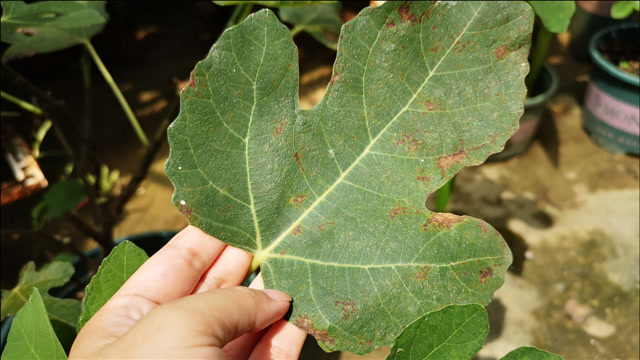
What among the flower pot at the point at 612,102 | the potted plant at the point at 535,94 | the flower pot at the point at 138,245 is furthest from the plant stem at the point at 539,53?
the flower pot at the point at 138,245

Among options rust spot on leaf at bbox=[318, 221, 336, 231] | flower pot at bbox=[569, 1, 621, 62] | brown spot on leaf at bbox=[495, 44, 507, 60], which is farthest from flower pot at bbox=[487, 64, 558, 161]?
rust spot on leaf at bbox=[318, 221, 336, 231]

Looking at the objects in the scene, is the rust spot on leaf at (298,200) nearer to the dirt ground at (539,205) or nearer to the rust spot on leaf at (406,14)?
the rust spot on leaf at (406,14)

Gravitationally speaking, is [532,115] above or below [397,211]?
below

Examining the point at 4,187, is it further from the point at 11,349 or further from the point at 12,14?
the point at 11,349

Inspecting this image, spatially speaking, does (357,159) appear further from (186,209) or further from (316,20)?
(316,20)

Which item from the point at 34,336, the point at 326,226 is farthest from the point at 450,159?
the point at 34,336
